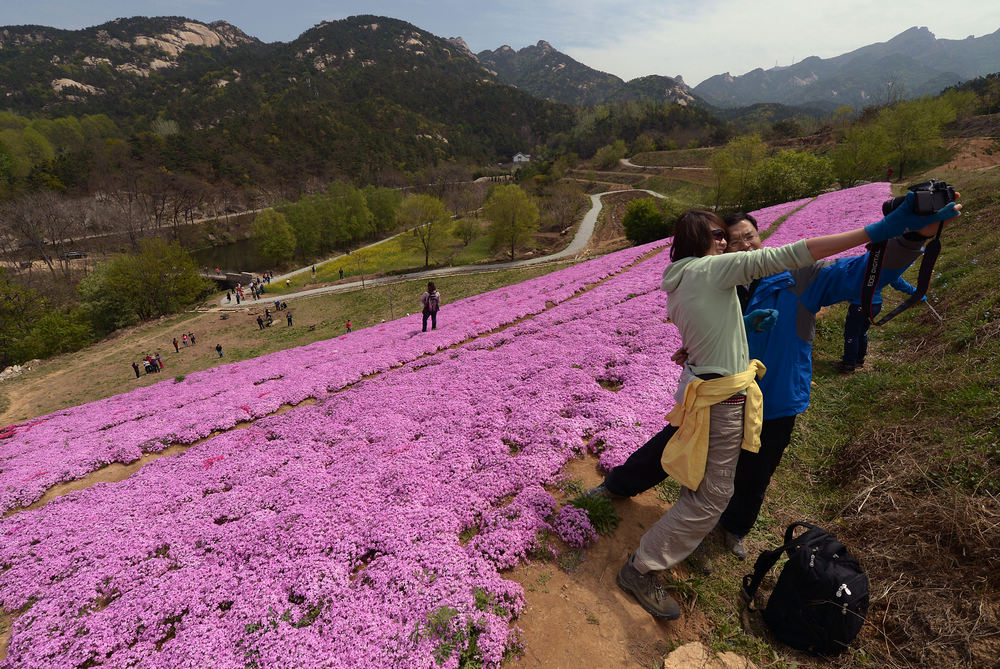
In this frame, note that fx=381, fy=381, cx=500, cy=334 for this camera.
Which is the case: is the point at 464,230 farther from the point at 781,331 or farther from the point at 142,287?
the point at 781,331

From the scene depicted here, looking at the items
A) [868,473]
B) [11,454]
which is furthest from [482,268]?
[868,473]

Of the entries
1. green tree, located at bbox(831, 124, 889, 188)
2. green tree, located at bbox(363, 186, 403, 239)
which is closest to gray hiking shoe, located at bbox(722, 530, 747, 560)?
green tree, located at bbox(831, 124, 889, 188)

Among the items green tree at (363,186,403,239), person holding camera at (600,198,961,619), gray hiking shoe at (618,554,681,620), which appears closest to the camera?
person holding camera at (600,198,961,619)

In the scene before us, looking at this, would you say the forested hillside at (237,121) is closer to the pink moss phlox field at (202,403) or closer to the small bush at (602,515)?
the pink moss phlox field at (202,403)

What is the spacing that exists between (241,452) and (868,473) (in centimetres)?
1117

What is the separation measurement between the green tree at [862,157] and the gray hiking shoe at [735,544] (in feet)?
183

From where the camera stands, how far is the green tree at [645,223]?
4250cm

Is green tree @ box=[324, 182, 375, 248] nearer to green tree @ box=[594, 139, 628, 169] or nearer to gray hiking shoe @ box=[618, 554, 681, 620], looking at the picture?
green tree @ box=[594, 139, 628, 169]

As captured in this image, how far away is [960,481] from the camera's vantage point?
14.3 ft

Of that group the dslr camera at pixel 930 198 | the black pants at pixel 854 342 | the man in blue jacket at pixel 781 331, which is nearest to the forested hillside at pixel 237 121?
the man in blue jacket at pixel 781 331

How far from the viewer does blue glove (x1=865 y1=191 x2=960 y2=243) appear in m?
2.77

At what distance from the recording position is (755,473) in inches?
177

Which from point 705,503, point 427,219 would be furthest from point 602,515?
point 427,219

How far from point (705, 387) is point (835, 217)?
2751cm
